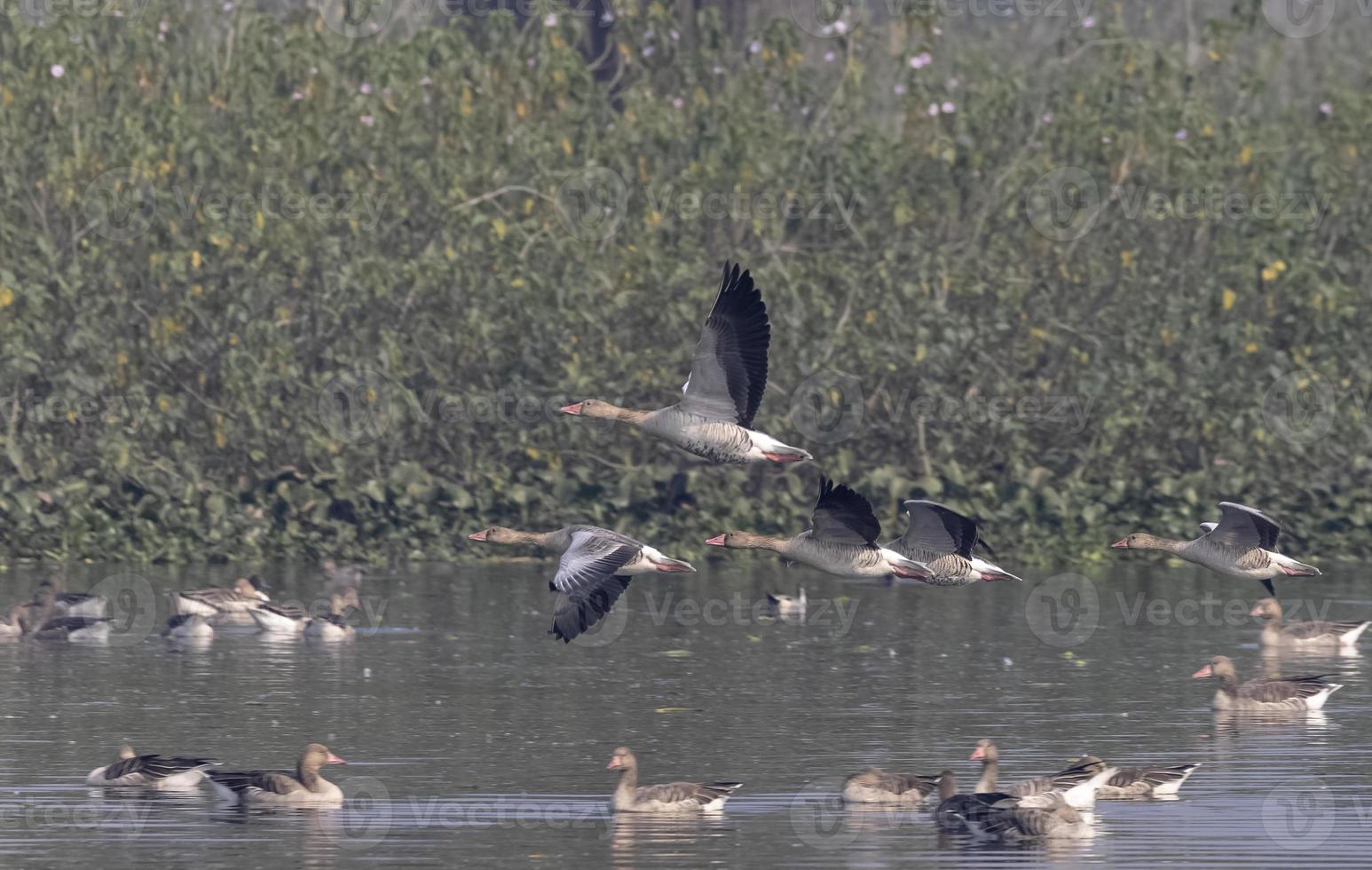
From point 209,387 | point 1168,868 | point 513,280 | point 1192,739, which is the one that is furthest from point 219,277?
point 1168,868

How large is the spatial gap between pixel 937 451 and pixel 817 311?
8.77 ft

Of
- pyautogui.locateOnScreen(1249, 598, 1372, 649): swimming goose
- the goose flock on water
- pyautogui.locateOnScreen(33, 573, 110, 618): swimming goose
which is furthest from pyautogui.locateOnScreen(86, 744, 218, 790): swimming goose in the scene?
pyautogui.locateOnScreen(1249, 598, 1372, 649): swimming goose

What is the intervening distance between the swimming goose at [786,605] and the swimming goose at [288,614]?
4722mm

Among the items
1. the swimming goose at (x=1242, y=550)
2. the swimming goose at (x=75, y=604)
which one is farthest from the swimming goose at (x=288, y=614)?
the swimming goose at (x=1242, y=550)

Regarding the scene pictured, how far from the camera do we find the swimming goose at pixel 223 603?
100 ft

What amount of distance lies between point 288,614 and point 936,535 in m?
9.34

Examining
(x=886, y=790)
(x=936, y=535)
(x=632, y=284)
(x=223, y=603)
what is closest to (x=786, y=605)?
(x=223, y=603)

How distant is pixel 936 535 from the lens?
24.2 meters

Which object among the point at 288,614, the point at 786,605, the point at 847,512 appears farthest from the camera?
the point at 786,605

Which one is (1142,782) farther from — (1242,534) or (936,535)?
(1242,534)

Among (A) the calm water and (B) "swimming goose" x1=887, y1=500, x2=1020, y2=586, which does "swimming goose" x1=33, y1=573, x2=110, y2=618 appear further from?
(B) "swimming goose" x1=887, y1=500, x2=1020, y2=586

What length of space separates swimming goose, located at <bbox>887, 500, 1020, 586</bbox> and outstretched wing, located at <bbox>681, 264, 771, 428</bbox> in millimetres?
1977

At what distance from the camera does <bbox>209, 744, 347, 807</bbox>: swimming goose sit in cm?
2105

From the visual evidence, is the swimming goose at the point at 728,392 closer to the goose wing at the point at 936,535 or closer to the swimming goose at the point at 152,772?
the goose wing at the point at 936,535
